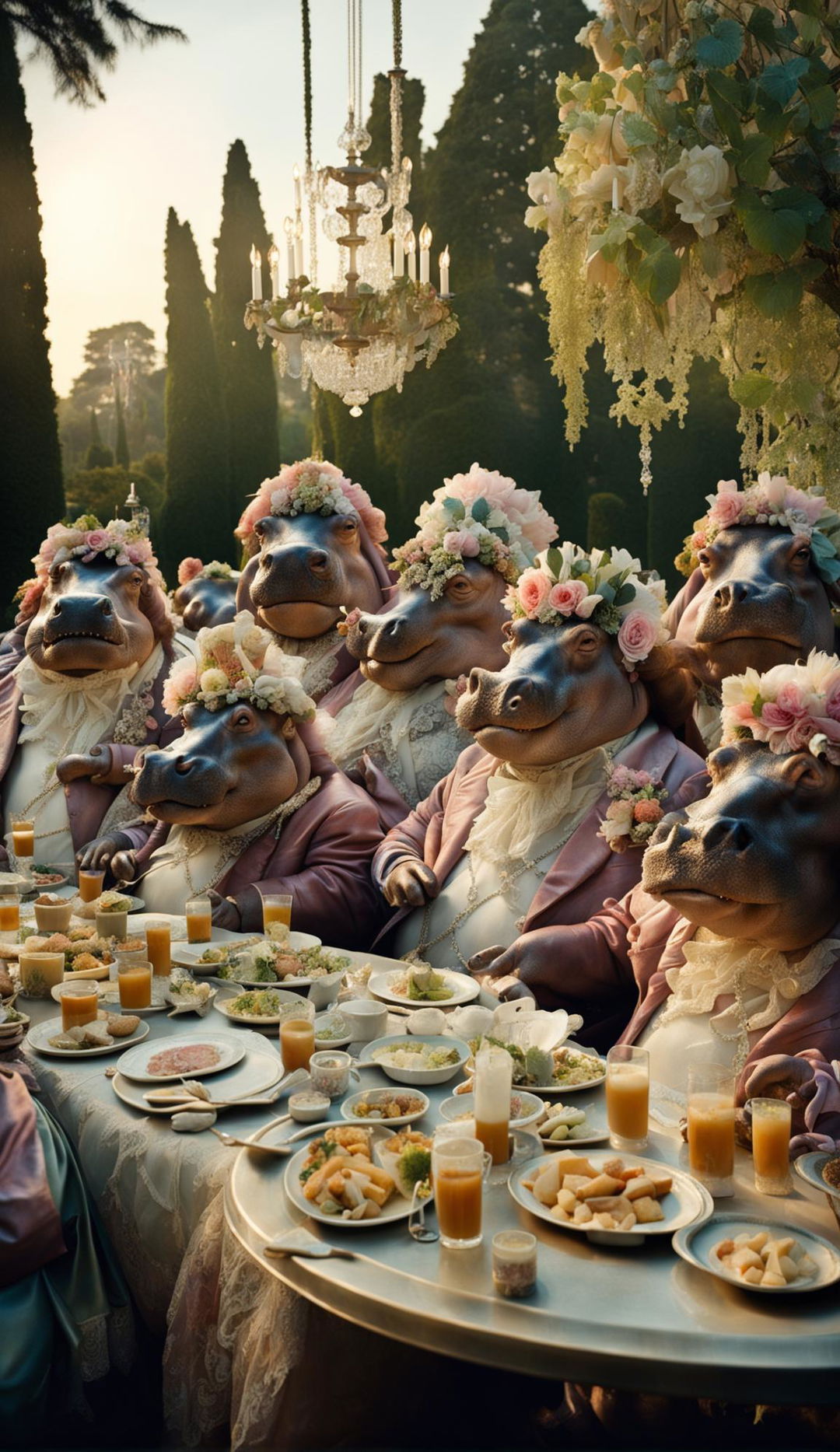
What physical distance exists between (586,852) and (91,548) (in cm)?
308

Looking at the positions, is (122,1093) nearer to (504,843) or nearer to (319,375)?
(504,843)

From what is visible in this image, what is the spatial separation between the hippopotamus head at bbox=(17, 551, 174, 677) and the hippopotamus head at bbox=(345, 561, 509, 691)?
1084mm

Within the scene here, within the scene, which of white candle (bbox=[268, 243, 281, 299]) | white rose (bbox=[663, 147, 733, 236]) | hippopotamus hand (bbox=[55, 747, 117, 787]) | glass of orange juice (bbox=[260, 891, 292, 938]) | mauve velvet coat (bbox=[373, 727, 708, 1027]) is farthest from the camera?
white candle (bbox=[268, 243, 281, 299])

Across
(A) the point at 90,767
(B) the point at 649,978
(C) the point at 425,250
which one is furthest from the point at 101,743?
(C) the point at 425,250

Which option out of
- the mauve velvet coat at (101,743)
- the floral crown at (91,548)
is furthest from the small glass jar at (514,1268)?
the floral crown at (91,548)

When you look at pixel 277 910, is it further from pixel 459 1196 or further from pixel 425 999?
pixel 459 1196

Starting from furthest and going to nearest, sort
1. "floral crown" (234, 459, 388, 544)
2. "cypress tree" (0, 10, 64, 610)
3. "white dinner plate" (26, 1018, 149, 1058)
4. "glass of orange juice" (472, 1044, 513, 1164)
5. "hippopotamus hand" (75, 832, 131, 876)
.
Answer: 1. "cypress tree" (0, 10, 64, 610)
2. "floral crown" (234, 459, 388, 544)
3. "hippopotamus hand" (75, 832, 131, 876)
4. "white dinner plate" (26, 1018, 149, 1058)
5. "glass of orange juice" (472, 1044, 513, 1164)

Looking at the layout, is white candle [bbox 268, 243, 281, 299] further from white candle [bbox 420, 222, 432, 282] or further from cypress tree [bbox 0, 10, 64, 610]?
cypress tree [bbox 0, 10, 64, 610]

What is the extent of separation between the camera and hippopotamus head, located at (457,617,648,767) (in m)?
3.70

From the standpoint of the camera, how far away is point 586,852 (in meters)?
3.70

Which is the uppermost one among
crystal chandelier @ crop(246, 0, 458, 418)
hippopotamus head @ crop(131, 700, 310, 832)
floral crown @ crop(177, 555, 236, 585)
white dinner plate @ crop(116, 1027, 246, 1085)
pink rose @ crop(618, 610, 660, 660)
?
crystal chandelier @ crop(246, 0, 458, 418)

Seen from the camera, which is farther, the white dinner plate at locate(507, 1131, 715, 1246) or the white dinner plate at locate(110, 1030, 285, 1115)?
the white dinner plate at locate(110, 1030, 285, 1115)

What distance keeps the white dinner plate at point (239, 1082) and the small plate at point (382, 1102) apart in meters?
0.21

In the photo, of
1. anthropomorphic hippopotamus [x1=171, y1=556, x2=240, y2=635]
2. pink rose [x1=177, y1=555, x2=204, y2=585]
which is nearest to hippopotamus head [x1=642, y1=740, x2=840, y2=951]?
anthropomorphic hippopotamus [x1=171, y1=556, x2=240, y2=635]
